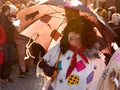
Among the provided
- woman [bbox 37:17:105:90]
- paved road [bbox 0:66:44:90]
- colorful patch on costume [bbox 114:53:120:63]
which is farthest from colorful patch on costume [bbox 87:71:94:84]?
paved road [bbox 0:66:44:90]

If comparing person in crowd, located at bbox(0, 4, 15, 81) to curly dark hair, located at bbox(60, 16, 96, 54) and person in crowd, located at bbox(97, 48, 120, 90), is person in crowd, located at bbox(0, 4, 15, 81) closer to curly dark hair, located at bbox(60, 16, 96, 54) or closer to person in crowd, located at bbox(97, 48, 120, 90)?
curly dark hair, located at bbox(60, 16, 96, 54)

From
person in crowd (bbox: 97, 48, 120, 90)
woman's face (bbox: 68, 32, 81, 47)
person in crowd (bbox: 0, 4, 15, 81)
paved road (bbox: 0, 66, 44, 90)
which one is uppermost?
woman's face (bbox: 68, 32, 81, 47)

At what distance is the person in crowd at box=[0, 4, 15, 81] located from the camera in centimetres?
861

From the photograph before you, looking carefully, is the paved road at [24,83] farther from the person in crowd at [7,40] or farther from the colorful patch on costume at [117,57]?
the colorful patch on costume at [117,57]

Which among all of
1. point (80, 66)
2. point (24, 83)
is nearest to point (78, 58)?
point (80, 66)

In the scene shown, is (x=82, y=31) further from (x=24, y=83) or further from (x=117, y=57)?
(x=24, y=83)

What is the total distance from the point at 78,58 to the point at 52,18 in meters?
0.70

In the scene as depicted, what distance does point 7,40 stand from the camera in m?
8.80

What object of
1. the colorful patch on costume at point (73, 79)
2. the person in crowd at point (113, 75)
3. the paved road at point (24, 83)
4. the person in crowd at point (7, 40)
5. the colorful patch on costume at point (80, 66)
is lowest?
the paved road at point (24, 83)

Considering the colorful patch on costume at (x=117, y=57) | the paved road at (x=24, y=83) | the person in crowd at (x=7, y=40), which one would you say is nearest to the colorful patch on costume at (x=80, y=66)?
the colorful patch on costume at (x=117, y=57)

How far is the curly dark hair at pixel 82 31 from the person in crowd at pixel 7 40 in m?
3.87

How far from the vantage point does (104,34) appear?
4785mm

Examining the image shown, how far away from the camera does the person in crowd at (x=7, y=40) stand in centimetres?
861

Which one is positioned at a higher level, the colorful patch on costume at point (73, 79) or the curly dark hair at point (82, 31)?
the curly dark hair at point (82, 31)
